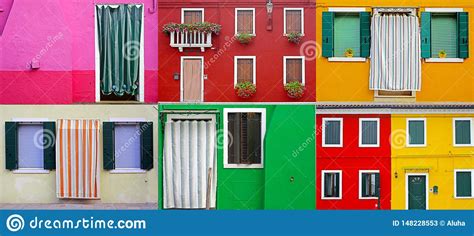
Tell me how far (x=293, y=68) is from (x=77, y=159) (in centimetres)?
152

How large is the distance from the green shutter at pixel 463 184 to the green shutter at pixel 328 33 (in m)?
1.16

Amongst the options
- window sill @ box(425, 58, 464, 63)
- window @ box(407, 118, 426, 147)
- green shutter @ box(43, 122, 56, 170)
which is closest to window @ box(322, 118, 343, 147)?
window @ box(407, 118, 426, 147)

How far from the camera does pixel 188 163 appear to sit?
159 inches

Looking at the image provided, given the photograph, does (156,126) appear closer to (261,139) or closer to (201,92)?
(201,92)

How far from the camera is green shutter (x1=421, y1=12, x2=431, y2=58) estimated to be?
406cm

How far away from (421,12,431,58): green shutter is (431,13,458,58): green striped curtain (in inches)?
1.2

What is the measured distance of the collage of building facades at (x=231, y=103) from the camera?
13.2 feet

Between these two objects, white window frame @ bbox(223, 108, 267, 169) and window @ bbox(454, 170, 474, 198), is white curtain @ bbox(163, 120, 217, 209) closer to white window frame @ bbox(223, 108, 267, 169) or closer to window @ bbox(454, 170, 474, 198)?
white window frame @ bbox(223, 108, 267, 169)

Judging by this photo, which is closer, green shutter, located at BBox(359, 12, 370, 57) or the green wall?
the green wall

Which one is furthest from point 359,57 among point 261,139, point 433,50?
point 261,139

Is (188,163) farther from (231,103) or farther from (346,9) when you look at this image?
(346,9)

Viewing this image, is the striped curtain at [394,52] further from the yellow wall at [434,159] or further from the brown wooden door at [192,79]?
the brown wooden door at [192,79]

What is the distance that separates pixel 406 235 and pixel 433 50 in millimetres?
1216

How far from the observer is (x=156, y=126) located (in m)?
4.03
